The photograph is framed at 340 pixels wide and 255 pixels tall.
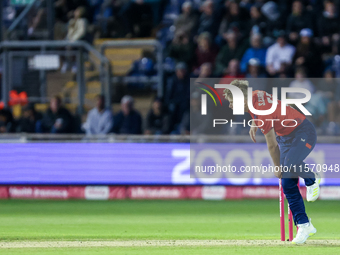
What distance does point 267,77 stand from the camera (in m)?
13.4

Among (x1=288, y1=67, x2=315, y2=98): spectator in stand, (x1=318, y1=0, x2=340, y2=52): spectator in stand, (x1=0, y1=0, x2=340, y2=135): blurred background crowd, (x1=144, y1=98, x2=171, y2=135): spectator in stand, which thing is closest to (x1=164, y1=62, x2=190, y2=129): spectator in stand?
(x1=0, y1=0, x2=340, y2=135): blurred background crowd

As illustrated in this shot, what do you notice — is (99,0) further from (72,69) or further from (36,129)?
(36,129)

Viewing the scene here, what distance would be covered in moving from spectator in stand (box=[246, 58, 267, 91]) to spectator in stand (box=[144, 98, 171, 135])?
2060 millimetres

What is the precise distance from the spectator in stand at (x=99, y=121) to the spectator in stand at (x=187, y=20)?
3.39 metres

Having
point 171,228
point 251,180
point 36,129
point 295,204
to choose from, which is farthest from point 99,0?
point 295,204

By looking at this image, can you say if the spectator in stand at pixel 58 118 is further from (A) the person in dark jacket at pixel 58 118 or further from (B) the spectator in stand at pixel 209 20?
(B) the spectator in stand at pixel 209 20

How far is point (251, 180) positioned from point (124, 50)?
Answer: 5.57 m

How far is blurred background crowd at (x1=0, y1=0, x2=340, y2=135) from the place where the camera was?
1333cm

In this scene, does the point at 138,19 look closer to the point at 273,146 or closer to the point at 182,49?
the point at 182,49

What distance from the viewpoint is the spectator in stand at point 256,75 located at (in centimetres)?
1295

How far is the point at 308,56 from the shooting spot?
1360cm

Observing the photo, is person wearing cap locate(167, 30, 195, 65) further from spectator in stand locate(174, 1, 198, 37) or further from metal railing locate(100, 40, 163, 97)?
metal railing locate(100, 40, 163, 97)

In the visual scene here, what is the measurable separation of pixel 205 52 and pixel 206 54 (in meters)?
0.06

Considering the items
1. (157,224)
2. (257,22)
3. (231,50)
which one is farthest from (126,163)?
(257,22)
